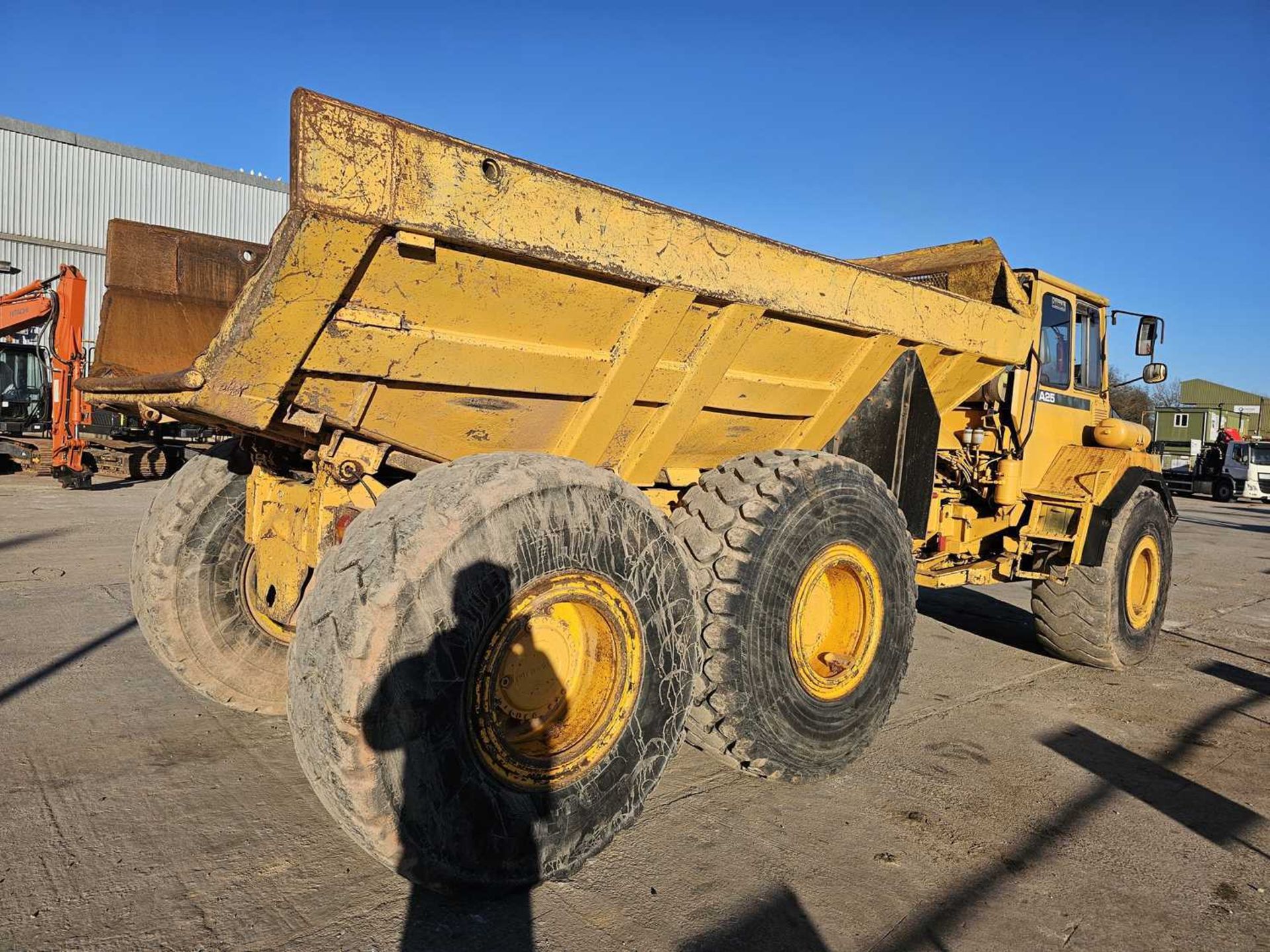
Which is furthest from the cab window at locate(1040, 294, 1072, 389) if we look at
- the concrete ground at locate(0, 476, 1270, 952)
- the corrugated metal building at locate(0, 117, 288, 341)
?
the corrugated metal building at locate(0, 117, 288, 341)

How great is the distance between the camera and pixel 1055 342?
577cm

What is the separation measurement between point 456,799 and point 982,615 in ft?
21.5

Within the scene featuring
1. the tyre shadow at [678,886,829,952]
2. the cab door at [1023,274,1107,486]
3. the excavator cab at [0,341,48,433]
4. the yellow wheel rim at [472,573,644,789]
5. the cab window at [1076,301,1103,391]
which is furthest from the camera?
the excavator cab at [0,341,48,433]

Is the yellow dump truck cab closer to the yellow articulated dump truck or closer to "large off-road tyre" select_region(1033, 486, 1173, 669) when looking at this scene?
"large off-road tyre" select_region(1033, 486, 1173, 669)

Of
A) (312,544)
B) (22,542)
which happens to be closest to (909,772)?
(312,544)

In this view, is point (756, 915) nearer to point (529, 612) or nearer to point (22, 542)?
point (529, 612)

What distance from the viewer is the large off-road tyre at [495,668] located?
7.52ft

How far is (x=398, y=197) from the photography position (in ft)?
7.47

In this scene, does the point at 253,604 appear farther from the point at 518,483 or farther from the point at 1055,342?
the point at 1055,342

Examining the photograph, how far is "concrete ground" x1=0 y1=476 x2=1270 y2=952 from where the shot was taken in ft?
8.37

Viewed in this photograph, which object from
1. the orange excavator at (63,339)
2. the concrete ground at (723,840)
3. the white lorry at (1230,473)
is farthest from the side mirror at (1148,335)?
the white lorry at (1230,473)

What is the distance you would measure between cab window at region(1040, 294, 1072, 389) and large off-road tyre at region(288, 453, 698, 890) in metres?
3.75

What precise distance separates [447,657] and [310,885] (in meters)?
0.99

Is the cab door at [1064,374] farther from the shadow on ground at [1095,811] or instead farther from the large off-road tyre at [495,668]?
the large off-road tyre at [495,668]
